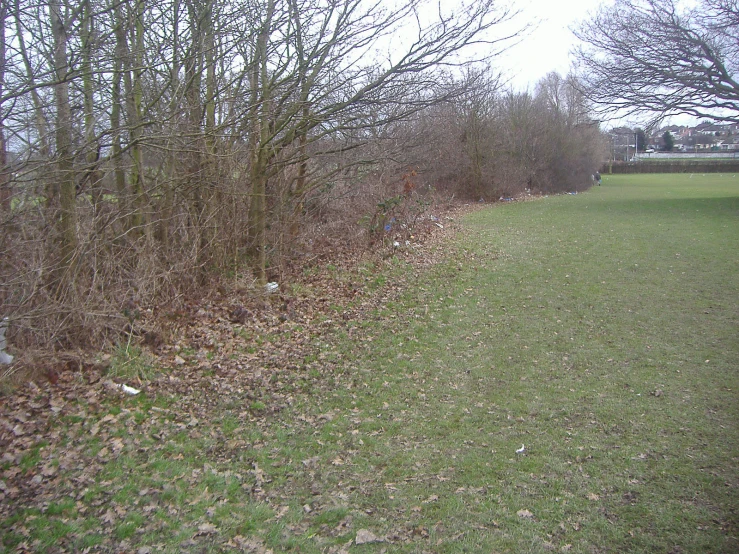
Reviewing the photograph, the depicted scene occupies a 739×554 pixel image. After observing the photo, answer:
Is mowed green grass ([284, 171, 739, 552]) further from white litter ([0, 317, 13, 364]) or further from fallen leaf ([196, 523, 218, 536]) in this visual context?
white litter ([0, 317, 13, 364])

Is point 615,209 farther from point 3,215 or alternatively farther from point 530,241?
point 3,215

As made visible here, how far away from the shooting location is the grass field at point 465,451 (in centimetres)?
395

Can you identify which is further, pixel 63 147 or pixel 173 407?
pixel 63 147

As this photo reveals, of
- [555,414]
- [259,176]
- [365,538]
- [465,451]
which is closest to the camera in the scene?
[365,538]

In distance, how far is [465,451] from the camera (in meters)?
5.15

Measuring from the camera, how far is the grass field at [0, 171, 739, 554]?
3.95 meters

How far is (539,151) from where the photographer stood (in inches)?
1452

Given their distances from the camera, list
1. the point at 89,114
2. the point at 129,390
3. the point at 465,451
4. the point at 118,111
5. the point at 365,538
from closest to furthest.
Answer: the point at 365,538
the point at 465,451
the point at 129,390
the point at 89,114
the point at 118,111

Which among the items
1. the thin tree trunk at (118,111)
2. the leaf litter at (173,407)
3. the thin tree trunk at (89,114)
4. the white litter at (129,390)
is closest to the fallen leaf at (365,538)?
the leaf litter at (173,407)

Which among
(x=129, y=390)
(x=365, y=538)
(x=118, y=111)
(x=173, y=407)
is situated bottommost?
(x=365, y=538)

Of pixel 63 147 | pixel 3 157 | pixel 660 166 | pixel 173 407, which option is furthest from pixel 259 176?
pixel 660 166

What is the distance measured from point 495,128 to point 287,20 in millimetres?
25030

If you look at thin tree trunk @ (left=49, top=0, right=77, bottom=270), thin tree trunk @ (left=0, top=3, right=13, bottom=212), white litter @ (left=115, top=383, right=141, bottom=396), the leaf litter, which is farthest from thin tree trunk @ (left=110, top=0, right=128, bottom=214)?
white litter @ (left=115, top=383, right=141, bottom=396)

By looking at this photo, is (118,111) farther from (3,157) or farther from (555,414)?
(555,414)
